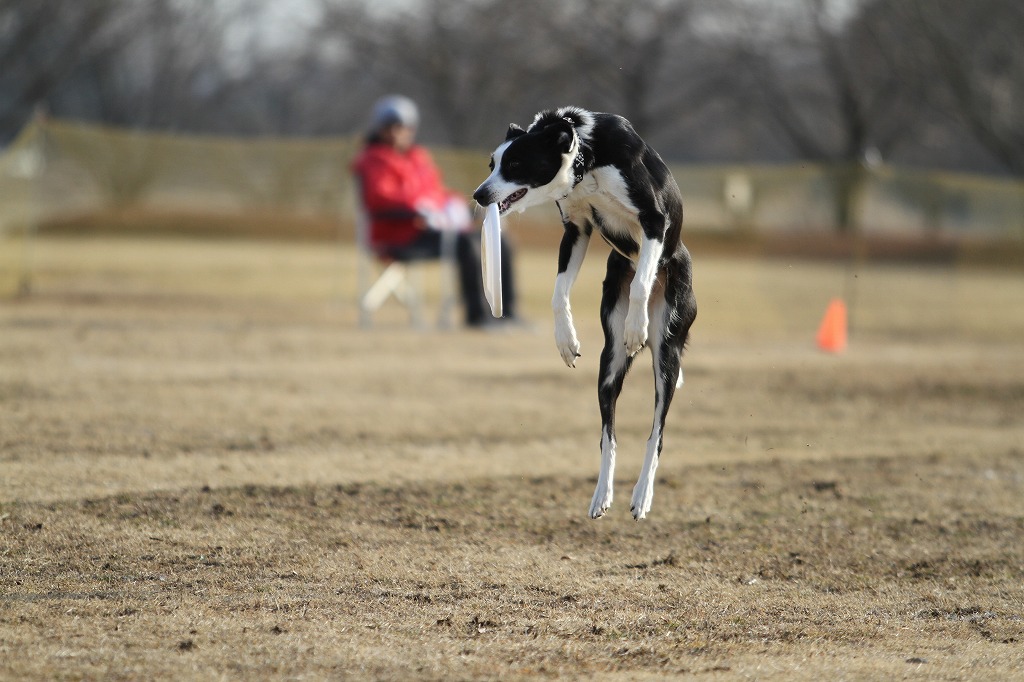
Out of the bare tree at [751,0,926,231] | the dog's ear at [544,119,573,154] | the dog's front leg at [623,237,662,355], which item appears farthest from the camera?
the bare tree at [751,0,926,231]

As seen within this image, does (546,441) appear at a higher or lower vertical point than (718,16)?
lower

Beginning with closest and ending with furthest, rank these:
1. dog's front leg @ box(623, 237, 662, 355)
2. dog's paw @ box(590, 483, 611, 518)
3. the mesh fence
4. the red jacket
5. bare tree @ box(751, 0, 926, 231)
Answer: dog's front leg @ box(623, 237, 662, 355) < dog's paw @ box(590, 483, 611, 518) < the red jacket < the mesh fence < bare tree @ box(751, 0, 926, 231)

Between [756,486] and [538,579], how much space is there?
8.22 feet

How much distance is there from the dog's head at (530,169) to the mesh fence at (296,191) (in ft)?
37.5

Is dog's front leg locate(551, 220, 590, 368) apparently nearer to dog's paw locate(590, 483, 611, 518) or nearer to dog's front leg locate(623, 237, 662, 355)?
dog's front leg locate(623, 237, 662, 355)

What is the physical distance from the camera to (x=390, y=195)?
13.6 m

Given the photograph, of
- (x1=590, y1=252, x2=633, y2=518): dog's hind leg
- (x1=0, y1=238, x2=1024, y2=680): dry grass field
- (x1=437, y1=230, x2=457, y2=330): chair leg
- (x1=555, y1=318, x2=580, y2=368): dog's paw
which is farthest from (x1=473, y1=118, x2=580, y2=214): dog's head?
(x1=437, y1=230, x2=457, y2=330): chair leg

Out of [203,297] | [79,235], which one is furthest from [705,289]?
[79,235]

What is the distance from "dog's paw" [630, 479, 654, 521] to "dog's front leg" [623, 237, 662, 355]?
0.70 m

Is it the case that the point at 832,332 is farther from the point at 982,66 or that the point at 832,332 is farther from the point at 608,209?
the point at 982,66

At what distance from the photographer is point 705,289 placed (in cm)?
1788

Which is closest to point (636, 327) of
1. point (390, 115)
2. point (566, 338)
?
point (566, 338)

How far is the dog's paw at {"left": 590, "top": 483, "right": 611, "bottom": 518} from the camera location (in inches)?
211

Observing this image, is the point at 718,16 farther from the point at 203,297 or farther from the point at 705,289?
the point at 203,297
